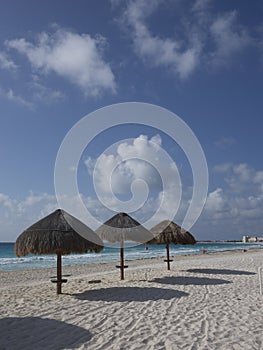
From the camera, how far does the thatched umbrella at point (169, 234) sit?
1181 centimetres

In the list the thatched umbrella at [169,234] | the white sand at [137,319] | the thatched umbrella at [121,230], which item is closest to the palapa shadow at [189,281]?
the white sand at [137,319]

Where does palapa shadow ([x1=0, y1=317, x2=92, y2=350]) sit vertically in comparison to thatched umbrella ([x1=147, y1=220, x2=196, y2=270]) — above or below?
below

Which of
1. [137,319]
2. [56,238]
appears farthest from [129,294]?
[137,319]

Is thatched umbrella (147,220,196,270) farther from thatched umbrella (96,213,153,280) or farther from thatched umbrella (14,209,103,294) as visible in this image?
thatched umbrella (14,209,103,294)

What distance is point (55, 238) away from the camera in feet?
24.0

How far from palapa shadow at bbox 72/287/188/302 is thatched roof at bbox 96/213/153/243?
176 centimetres

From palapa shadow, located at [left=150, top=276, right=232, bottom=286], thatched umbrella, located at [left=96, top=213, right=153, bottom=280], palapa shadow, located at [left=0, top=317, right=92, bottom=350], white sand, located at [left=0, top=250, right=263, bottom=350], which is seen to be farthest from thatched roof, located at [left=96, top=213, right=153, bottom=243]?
palapa shadow, located at [left=0, top=317, right=92, bottom=350]

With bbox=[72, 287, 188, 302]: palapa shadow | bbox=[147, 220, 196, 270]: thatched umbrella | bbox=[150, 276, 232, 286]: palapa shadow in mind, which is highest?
bbox=[147, 220, 196, 270]: thatched umbrella

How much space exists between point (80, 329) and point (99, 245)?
11.2ft

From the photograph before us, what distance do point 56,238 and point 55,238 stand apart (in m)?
0.02

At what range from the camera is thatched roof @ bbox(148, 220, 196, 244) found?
11812 mm

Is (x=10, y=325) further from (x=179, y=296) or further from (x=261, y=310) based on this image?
(x=261, y=310)

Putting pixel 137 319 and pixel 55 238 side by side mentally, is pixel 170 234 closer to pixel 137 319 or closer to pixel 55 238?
pixel 55 238

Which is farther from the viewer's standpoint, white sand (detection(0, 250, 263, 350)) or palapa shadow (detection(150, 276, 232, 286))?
palapa shadow (detection(150, 276, 232, 286))
